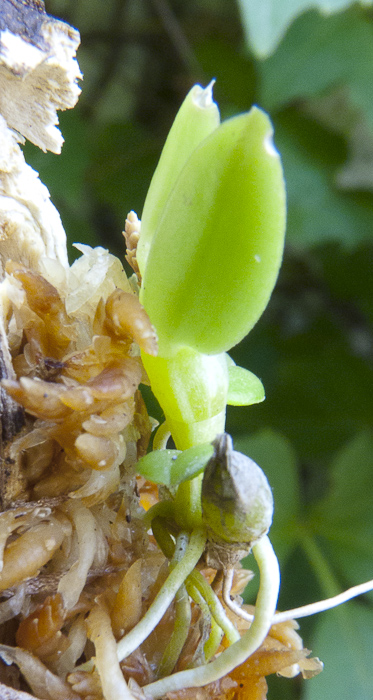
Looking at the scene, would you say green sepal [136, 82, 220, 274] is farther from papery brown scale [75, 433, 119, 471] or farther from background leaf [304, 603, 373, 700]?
background leaf [304, 603, 373, 700]

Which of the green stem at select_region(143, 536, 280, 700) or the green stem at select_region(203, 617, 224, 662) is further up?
the green stem at select_region(143, 536, 280, 700)

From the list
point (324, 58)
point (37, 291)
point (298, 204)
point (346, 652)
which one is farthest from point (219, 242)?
point (324, 58)

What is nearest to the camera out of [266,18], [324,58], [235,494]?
[235,494]

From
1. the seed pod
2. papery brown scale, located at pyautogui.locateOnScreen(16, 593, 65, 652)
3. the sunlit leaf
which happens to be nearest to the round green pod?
the seed pod

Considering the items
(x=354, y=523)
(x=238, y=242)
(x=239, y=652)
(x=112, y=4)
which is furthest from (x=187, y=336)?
(x=112, y=4)

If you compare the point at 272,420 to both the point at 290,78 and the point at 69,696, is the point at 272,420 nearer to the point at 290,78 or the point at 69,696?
the point at 290,78

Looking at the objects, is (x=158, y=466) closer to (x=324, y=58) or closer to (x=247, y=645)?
(x=247, y=645)
